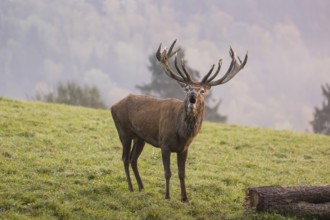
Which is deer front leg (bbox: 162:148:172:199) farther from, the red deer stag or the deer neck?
the deer neck

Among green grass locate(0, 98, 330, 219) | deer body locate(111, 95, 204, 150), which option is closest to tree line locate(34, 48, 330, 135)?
green grass locate(0, 98, 330, 219)

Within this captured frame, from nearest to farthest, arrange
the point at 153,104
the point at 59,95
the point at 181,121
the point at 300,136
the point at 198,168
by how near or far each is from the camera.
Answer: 1. the point at 181,121
2. the point at 153,104
3. the point at 198,168
4. the point at 300,136
5. the point at 59,95

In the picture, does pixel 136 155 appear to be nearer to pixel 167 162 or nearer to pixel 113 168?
pixel 167 162

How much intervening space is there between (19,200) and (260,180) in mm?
7038

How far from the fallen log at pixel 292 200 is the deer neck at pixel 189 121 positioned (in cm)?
178

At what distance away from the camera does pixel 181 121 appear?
11.3 metres

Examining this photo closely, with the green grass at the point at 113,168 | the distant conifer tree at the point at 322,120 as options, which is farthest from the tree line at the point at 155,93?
the green grass at the point at 113,168

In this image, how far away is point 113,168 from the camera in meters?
14.3

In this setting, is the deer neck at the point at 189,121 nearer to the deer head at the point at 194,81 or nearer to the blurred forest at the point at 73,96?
the deer head at the point at 194,81

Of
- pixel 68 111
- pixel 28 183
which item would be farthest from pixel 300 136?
pixel 28 183

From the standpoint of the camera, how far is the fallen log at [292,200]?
10.1 meters

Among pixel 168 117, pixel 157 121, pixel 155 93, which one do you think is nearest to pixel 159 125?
pixel 157 121

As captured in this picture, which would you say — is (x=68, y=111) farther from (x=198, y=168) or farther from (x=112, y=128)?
(x=198, y=168)

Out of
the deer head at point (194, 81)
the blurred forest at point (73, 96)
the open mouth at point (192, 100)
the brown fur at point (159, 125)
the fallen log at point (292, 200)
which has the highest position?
the deer head at point (194, 81)
